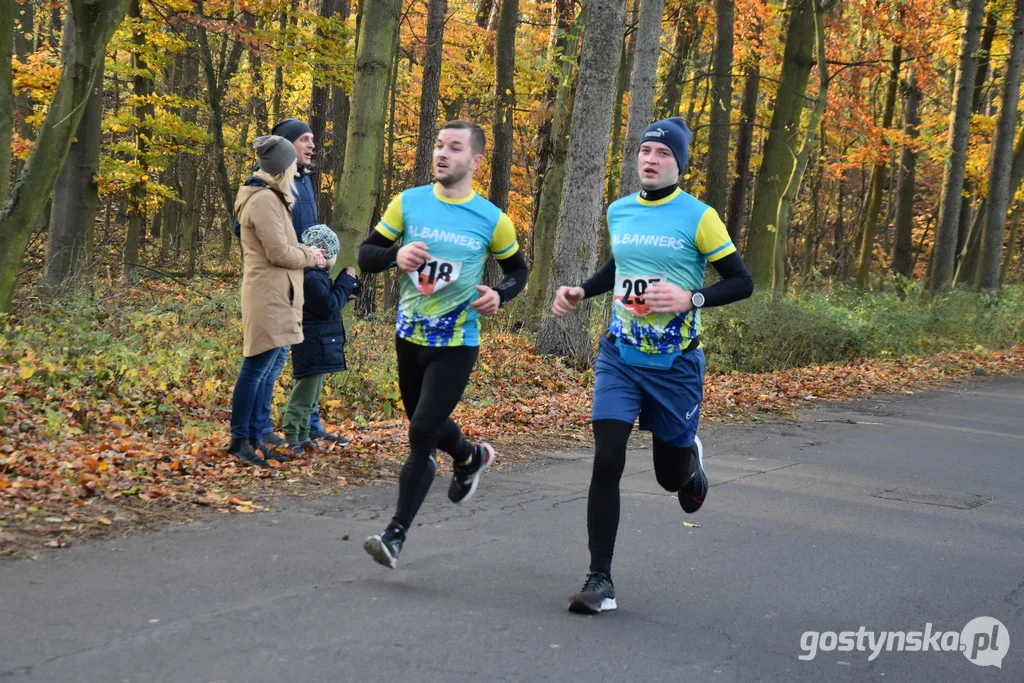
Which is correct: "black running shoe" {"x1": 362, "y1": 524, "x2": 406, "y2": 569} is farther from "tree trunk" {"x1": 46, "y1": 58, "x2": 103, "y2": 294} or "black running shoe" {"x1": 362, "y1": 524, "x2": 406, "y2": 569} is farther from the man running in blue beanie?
"tree trunk" {"x1": 46, "y1": 58, "x2": 103, "y2": 294}

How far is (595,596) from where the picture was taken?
4.94m

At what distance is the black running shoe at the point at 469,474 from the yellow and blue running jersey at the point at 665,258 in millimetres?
1490

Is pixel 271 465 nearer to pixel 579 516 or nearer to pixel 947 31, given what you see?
pixel 579 516

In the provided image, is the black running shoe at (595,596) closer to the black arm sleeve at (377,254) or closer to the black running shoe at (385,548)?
the black running shoe at (385,548)

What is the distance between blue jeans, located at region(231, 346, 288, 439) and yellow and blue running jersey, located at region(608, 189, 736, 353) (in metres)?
3.39

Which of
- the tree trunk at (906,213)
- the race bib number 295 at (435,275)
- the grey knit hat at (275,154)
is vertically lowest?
the race bib number 295 at (435,275)

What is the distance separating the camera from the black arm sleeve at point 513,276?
598cm

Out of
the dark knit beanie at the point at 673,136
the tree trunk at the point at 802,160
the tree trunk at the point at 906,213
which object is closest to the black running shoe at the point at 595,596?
the dark knit beanie at the point at 673,136

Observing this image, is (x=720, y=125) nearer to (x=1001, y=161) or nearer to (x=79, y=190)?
(x=1001, y=161)

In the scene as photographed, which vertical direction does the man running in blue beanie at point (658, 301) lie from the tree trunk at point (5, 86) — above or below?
below

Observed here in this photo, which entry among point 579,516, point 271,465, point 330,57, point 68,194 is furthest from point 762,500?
point 330,57

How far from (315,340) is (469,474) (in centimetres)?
229

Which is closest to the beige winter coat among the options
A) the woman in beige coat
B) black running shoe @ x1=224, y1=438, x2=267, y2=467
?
the woman in beige coat

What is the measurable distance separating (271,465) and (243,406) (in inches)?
19.7
